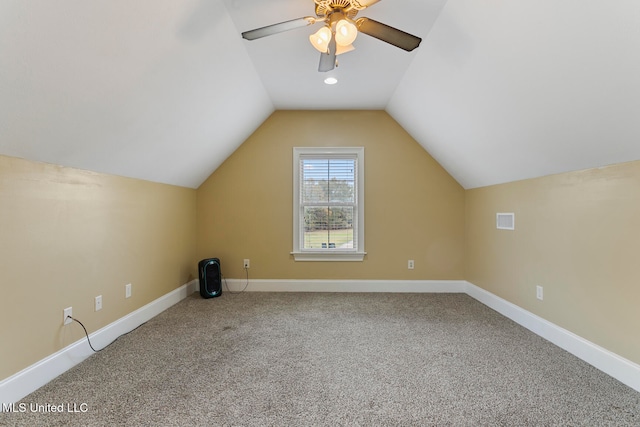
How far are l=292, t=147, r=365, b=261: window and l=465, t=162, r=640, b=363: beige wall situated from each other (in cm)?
177

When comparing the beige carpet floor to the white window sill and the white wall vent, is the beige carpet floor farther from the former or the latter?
the white window sill

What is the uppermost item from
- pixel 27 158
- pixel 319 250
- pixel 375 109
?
pixel 375 109

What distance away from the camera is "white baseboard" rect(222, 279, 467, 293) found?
412cm

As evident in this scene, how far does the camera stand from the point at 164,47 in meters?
1.97

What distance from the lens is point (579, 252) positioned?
2348 mm

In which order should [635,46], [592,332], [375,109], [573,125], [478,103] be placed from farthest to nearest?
1. [375,109]
2. [478,103]
3. [592,332]
4. [573,125]
5. [635,46]

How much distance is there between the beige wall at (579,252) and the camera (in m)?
1.98

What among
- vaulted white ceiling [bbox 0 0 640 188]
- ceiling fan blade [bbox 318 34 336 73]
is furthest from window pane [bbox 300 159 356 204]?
ceiling fan blade [bbox 318 34 336 73]

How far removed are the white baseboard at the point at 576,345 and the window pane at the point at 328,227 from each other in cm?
194

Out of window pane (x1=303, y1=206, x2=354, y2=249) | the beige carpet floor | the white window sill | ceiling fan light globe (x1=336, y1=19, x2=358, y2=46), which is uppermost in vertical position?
ceiling fan light globe (x1=336, y1=19, x2=358, y2=46)

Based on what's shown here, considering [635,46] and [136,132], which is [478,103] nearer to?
[635,46]

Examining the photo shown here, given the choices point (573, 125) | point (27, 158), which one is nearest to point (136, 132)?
point (27, 158)

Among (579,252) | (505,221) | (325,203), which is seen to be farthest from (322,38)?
(505,221)

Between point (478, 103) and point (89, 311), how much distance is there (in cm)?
362
